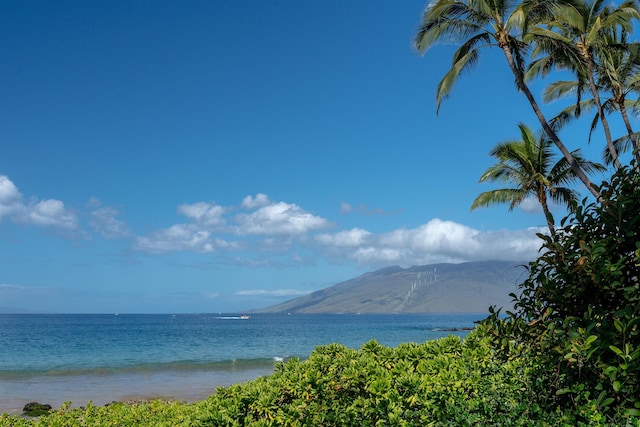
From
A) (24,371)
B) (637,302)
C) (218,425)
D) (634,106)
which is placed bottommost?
(24,371)

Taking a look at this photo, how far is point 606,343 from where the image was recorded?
113 inches

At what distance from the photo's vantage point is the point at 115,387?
84.7ft

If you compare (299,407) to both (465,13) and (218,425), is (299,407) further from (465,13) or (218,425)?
(465,13)

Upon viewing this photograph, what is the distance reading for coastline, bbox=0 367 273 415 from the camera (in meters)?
21.1

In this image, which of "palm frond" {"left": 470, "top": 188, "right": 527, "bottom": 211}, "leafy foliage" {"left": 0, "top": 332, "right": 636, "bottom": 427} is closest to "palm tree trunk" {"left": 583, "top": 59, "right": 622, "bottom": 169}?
"palm frond" {"left": 470, "top": 188, "right": 527, "bottom": 211}

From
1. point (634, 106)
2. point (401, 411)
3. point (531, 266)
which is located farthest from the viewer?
point (634, 106)

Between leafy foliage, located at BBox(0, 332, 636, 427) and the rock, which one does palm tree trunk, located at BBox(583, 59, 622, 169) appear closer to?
leafy foliage, located at BBox(0, 332, 636, 427)

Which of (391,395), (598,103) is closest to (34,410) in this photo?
(391,395)

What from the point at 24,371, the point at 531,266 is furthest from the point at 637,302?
the point at 24,371

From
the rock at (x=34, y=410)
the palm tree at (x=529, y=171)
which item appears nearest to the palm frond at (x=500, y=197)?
the palm tree at (x=529, y=171)

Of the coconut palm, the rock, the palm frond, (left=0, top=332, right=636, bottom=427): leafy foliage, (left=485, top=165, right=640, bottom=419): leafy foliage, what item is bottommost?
the rock

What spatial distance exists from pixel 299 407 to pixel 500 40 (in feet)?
50.1

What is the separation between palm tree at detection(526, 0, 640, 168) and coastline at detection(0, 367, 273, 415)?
18.2 metres

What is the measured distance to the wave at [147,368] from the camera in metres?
31.4
